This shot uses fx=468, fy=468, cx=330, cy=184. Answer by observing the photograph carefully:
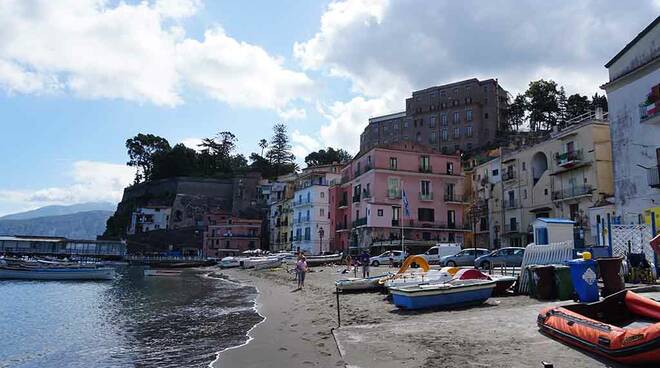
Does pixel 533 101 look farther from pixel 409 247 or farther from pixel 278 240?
pixel 278 240

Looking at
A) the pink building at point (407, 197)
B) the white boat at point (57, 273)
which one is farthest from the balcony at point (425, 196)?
the white boat at point (57, 273)

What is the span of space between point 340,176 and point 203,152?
196 ft

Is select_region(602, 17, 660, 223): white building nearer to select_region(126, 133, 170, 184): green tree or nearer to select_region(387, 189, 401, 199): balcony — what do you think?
select_region(387, 189, 401, 199): balcony

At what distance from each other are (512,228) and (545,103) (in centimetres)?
3887

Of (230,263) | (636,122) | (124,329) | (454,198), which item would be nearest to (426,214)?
(454,198)

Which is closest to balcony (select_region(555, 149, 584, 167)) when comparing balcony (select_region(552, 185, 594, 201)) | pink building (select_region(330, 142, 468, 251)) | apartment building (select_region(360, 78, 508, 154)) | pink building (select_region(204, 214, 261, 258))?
balcony (select_region(552, 185, 594, 201))

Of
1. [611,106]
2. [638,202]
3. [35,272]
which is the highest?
[611,106]

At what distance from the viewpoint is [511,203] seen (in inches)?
2073

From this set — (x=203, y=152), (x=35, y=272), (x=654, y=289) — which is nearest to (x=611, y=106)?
(x=654, y=289)

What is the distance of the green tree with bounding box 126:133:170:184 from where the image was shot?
12038 centimetres

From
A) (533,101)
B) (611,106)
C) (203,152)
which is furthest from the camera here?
(203,152)

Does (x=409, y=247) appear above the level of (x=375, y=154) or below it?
below

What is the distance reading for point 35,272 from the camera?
5122 cm

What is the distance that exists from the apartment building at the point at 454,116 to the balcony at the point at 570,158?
47.0 metres
